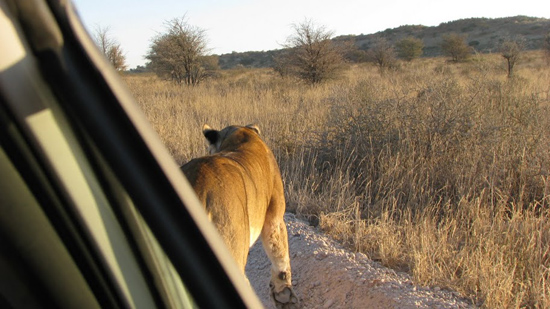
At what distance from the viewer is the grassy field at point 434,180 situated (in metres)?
3.75

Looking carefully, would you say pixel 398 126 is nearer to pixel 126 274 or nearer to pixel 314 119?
pixel 314 119

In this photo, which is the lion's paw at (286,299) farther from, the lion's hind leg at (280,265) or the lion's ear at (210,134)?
the lion's ear at (210,134)

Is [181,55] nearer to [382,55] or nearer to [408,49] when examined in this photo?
[382,55]

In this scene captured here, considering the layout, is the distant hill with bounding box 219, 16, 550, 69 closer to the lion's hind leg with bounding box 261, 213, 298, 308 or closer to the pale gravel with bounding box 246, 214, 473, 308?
the pale gravel with bounding box 246, 214, 473, 308

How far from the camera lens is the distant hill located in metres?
53.9

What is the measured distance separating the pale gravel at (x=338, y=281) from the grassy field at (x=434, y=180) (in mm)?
180

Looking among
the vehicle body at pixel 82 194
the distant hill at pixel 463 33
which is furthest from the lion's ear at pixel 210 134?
the distant hill at pixel 463 33

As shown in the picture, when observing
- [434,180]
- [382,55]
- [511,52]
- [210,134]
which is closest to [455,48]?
[382,55]

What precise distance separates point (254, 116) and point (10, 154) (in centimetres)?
908

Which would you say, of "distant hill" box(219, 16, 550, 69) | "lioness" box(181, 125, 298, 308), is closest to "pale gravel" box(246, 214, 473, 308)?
"lioness" box(181, 125, 298, 308)

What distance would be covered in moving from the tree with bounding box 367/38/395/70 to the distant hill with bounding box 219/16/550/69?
21.5 meters

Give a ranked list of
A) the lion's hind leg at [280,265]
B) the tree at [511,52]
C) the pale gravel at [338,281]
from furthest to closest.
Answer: the tree at [511,52] → the lion's hind leg at [280,265] → the pale gravel at [338,281]

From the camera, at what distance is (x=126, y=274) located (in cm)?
91

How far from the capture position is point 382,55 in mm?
27953
